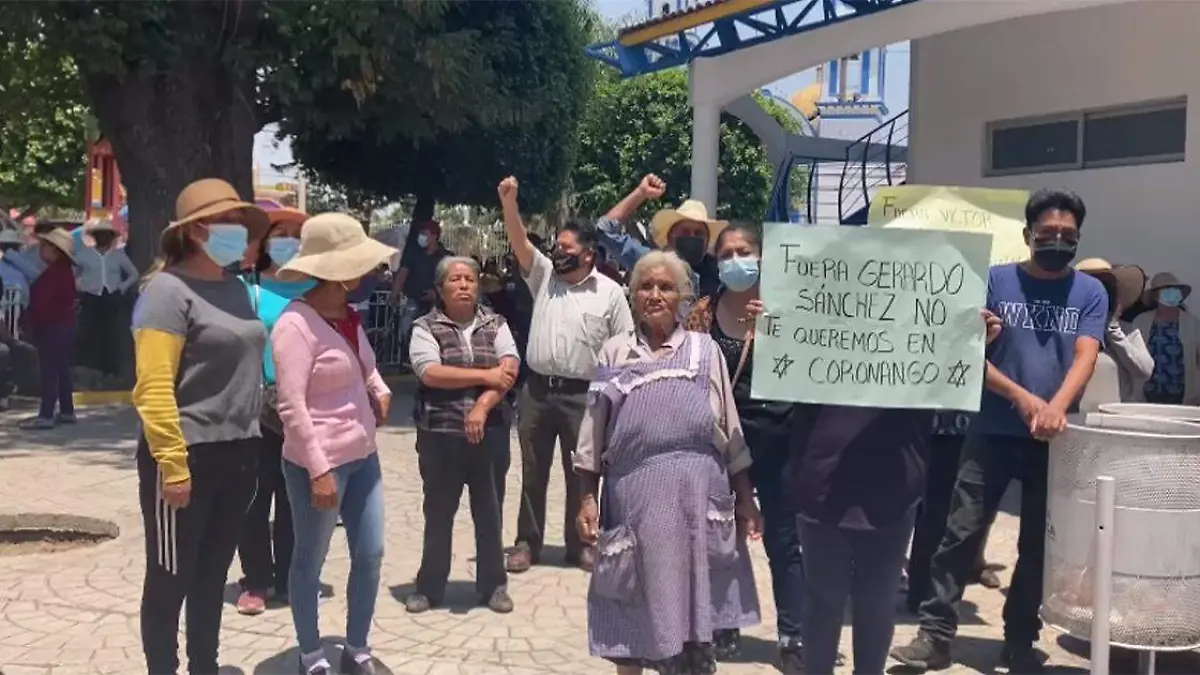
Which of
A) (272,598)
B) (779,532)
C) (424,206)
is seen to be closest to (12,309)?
(424,206)

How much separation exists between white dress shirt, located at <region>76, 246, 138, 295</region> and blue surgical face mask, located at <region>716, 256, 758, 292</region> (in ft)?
34.6

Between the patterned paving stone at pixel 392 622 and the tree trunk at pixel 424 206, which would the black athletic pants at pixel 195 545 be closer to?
the patterned paving stone at pixel 392 622

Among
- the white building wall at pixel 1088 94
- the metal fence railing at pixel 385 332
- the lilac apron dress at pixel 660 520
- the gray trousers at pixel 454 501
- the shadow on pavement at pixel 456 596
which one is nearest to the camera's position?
the lilac apron dress at pixel 660 520

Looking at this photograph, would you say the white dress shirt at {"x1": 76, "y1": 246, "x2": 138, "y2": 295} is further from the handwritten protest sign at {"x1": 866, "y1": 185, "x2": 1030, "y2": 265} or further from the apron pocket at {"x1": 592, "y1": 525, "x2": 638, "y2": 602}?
the apron pocket at {"x1": 592, "y1": 525, "x2": 638, "y2": 602}

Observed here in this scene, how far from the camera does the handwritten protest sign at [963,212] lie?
15.3 feet

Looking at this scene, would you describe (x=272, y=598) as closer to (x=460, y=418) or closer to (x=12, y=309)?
(x=460, y=418)

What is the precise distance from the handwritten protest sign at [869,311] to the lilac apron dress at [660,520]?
0.27 metres

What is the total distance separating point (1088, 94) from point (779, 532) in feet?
21.9

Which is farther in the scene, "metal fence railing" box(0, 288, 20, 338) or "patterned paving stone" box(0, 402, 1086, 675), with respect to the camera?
"metal fence railing" box(0, 288, 20, 338)

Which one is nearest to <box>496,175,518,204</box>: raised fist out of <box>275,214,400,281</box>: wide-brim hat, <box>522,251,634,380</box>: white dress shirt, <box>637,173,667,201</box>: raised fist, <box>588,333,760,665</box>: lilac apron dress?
<box>522,251,634,380</box>: white dress shirt

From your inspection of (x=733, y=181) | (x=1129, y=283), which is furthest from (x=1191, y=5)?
(x=733, y=181)

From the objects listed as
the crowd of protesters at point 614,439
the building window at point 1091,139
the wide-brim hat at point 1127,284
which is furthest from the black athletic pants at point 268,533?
the building window at point 1091,139

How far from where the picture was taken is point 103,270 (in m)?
13.5

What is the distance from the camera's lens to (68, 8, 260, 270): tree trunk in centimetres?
1183
